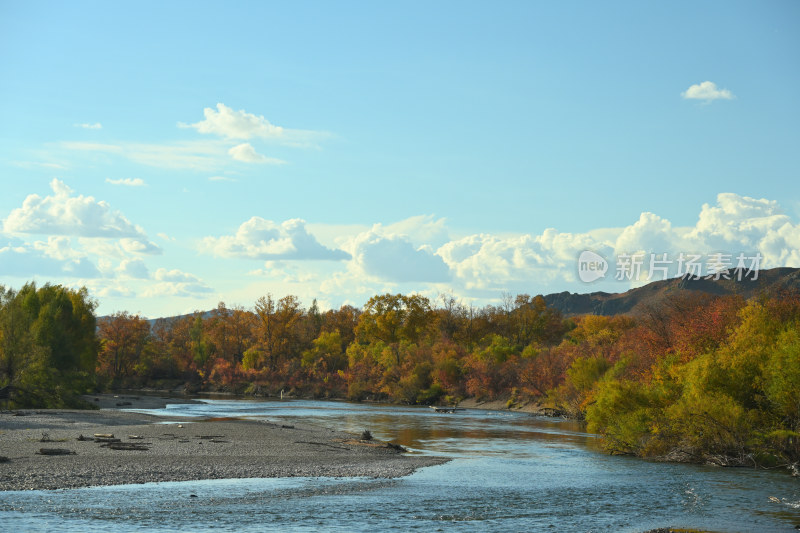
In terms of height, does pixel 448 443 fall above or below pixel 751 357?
below

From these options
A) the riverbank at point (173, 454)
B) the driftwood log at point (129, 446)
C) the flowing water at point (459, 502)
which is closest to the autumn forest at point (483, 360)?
the flowing water at point (459, 502)

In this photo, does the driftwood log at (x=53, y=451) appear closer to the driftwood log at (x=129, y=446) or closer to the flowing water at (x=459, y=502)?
the driftwood log at (x=129, y=446)

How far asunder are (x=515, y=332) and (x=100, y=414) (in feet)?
287

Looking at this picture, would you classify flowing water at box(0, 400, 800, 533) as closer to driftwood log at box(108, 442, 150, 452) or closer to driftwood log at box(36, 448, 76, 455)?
driftwood log at box(36, 448, 76, 455)

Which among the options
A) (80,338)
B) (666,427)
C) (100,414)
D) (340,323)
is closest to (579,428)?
(666,427)

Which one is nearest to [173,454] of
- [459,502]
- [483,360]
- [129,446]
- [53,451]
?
[129,446]

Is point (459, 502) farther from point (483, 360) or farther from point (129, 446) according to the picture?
point (483, 360)

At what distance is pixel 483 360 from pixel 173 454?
70111mm

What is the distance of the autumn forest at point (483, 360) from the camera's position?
3625 centimetres

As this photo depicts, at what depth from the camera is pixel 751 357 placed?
37.1 m

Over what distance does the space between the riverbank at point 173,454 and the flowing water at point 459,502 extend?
1549 millimetres

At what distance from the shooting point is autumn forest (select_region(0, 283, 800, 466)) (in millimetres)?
36250

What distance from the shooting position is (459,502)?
83.6 feet

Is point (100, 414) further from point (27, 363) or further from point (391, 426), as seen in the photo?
point (391, 426)
